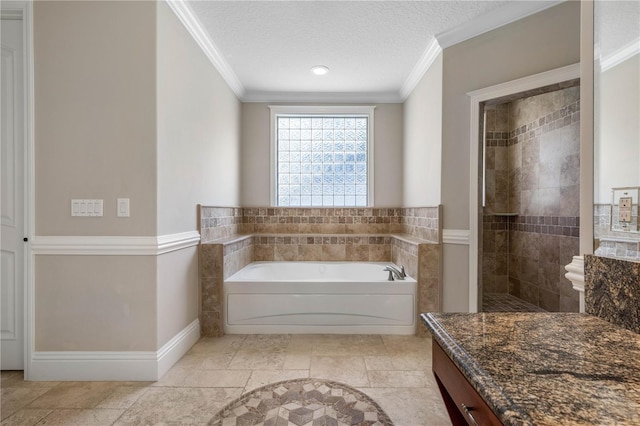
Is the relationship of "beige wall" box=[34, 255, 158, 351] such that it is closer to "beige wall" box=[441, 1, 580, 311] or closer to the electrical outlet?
the electrical outlet

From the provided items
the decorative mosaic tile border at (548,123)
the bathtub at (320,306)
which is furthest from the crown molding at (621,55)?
the decorative mosaic tile border at (548,123)

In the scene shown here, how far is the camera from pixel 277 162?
4125 millimetres

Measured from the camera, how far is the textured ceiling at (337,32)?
2.27 m

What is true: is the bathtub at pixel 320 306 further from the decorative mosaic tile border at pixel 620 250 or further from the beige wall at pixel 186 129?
the decorative mosaic tile border at pixel 620 250

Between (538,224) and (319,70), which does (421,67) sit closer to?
(319,70)

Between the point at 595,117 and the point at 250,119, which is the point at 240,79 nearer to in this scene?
the point at 250,119

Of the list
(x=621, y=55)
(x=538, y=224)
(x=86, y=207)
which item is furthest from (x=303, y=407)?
(x=538, y=224)

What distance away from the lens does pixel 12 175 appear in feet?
6.59

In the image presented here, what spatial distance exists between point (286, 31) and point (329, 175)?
1.94 m

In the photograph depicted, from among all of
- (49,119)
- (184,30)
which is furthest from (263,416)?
(184,30)

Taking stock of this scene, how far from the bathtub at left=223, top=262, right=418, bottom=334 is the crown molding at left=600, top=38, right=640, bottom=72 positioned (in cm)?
210

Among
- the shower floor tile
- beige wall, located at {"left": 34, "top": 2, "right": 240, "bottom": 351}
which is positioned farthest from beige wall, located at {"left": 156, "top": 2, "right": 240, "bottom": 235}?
the shower floor tile

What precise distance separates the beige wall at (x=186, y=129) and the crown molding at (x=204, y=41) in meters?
0.04

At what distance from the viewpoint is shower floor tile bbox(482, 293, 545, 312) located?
11.3 ft
